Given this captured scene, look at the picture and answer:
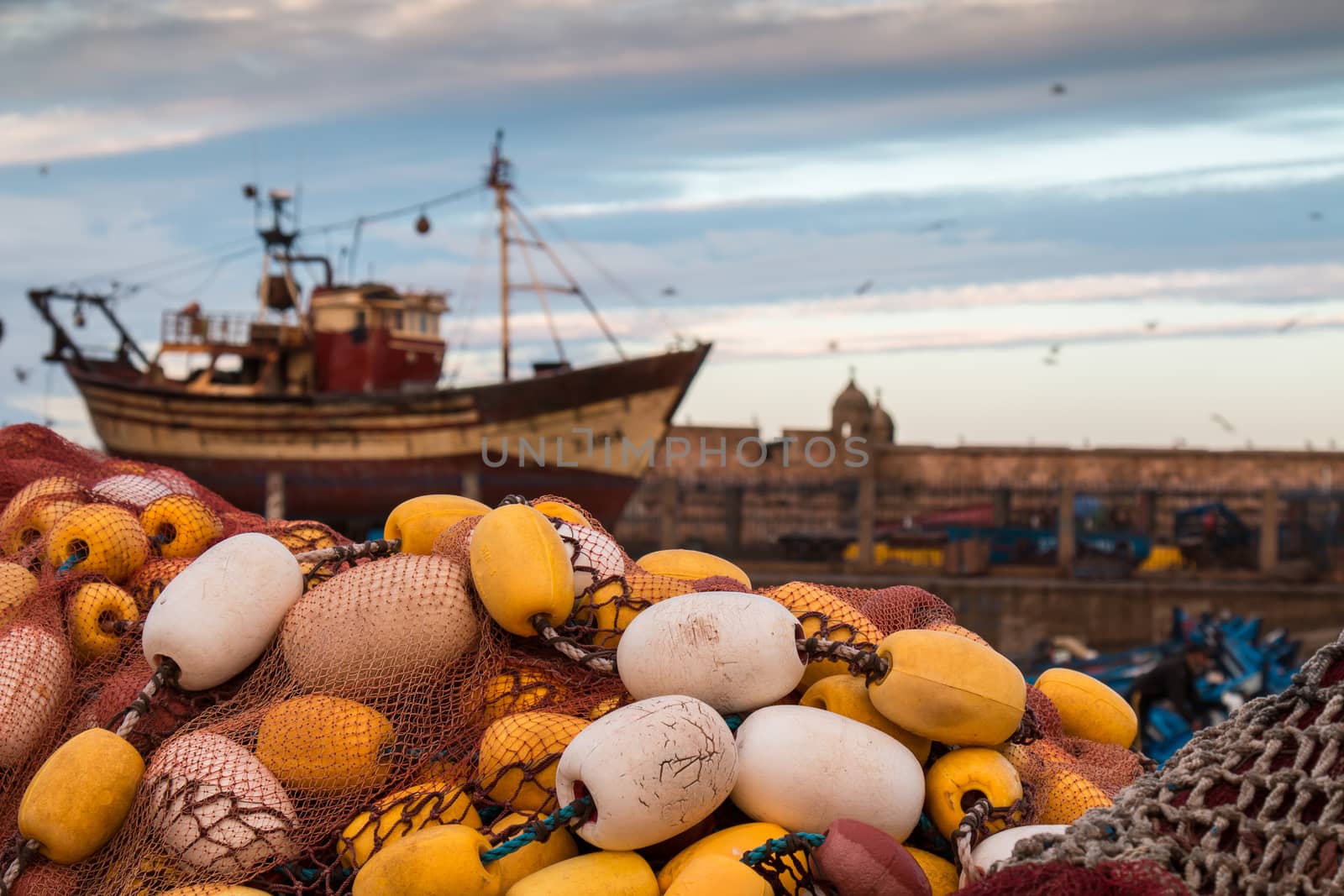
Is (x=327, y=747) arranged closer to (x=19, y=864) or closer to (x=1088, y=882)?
(x=19, y=864)

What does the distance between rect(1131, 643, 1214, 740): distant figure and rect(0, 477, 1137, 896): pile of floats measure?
1226cm

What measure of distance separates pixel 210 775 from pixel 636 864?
96cm

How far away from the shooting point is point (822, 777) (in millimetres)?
2484

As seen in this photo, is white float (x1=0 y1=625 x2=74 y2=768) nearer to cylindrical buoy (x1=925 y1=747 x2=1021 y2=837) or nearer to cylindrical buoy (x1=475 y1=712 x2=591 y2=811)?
cylindrical buoy (x1=475 y1=712 x2=591 y2=811)

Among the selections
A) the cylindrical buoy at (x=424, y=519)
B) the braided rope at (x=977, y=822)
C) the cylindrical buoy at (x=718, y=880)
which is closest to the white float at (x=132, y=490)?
the cylindrical buoy at (x=424, y=519)

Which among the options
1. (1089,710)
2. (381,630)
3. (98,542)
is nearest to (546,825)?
(381,630)

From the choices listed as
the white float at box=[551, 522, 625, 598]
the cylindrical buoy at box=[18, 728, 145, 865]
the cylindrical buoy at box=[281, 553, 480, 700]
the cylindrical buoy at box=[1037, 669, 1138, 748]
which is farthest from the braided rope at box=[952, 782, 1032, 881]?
the cylindrical buoy at box=[18, 728, 145, 865]

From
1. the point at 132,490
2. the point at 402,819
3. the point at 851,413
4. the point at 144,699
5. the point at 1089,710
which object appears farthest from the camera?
the point at 851,413

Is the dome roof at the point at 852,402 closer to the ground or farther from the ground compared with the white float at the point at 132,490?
farther from the ground

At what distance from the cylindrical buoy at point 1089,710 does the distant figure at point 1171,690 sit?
11885 mm

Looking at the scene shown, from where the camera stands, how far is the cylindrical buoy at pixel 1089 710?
3434 millimetres

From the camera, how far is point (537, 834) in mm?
2396

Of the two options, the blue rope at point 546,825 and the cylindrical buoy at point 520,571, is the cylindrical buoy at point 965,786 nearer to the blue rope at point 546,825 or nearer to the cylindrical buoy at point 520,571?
the blue rope at point 546,825

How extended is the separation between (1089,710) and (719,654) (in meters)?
1.33
